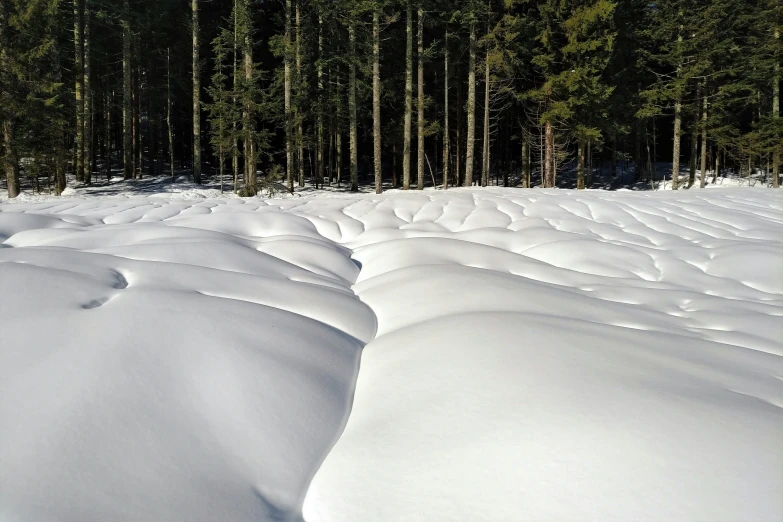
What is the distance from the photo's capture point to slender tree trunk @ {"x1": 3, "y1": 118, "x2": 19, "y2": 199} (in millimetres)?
13742

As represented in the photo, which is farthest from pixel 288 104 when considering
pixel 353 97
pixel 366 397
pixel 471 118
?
pixel 366 397

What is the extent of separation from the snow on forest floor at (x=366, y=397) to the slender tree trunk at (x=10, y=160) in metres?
15.0

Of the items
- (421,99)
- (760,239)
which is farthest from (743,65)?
(760,239)

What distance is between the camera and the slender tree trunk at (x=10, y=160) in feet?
45.1

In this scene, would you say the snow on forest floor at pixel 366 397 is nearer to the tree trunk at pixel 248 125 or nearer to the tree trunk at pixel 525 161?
the tree trunk at pixel 248 125

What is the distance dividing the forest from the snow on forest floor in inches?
449

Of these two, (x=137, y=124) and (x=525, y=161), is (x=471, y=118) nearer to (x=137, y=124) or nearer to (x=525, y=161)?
(x=525, y=161)

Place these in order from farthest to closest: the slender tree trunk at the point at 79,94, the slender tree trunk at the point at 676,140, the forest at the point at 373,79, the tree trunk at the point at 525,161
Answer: the tree trunk at the point at 525,161, the slender tree trunk at the point at 676,140, the slender tree trunk at the point at 79,94, the forest at the point at 373,79

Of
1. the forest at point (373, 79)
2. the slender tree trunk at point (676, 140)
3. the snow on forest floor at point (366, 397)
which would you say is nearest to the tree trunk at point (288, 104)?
the forest at point (373, 79)

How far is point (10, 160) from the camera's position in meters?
13.8

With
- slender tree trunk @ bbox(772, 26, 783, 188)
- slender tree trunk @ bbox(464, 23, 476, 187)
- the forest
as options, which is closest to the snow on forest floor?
the forest

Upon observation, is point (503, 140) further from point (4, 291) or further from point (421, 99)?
point (4, 291)

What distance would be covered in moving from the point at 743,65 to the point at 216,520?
31161 millimetres

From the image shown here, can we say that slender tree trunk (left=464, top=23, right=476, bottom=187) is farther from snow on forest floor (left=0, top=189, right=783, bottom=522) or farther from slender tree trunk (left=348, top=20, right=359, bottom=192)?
snow on forest floor (left=0, top=189, right=783, bottom=522)
